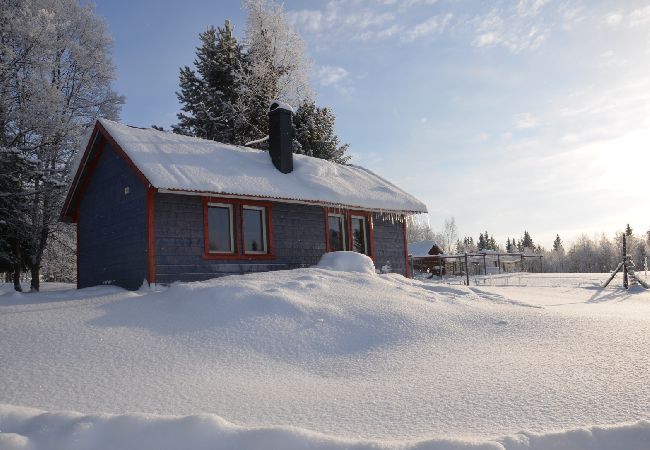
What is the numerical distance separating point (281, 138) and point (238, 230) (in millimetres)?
3631

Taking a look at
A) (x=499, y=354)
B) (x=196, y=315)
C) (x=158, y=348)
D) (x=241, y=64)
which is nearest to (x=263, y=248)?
(x=196, y=315)

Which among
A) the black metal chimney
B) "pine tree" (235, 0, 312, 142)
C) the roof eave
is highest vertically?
"pine tree" (235, 0, 312, 142)

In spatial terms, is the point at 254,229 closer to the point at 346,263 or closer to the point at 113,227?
the point at 346,263

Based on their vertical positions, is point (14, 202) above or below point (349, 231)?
above

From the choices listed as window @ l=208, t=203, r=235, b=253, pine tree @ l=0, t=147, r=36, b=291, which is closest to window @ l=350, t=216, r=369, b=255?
window @ l=208, t=203, r=235, b=253

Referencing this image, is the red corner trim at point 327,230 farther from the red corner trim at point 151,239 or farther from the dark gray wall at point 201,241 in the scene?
the red corner trim at point 151,239

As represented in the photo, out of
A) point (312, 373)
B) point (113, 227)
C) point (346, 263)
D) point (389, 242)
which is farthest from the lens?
point (389, 242)

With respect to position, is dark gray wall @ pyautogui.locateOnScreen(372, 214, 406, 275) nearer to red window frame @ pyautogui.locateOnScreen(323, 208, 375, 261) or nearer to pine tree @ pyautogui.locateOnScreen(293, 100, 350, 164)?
red window frame @ pyautogui.locateOnScreen(323, 208, 375, 261)

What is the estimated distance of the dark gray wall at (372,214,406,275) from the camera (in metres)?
15.3

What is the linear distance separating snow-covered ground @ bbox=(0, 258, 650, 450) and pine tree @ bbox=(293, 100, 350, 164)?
1829cm

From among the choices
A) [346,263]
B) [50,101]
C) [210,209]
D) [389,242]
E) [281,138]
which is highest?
[50,101]

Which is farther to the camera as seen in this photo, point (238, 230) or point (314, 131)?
point (314, 131)

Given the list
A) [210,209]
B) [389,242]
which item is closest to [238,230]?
[210,209]

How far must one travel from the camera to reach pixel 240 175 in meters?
Answer: 12.2
